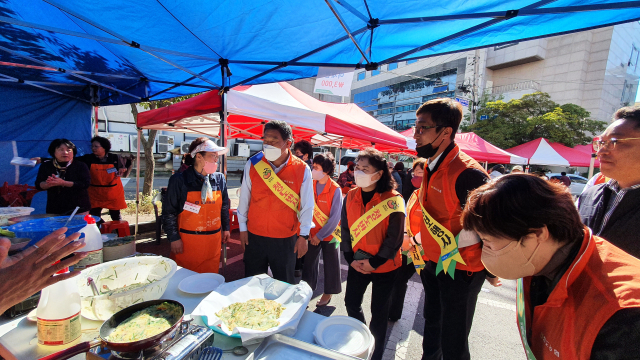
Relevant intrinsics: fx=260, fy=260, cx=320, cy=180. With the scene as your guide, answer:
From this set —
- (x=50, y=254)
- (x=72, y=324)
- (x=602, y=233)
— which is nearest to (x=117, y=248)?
(x=72, y=324)

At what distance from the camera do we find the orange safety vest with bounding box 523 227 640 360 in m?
0.75

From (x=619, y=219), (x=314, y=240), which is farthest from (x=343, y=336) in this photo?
(x=314, y=240)

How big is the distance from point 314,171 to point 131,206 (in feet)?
22.5

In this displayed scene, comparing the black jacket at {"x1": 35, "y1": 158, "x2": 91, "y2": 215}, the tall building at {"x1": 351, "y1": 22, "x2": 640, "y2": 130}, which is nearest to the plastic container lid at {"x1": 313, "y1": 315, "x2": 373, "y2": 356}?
the black jacket at {"x1": 35, "y1": 158, "x2": 91, "y2": 215}

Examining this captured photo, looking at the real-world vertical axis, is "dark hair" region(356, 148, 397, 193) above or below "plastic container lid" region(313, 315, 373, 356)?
above

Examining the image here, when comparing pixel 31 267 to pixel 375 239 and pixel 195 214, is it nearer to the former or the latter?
pixel 195 214

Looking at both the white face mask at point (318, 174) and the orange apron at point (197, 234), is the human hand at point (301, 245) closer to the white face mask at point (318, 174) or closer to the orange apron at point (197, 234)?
the orange apron at point (197, 234)

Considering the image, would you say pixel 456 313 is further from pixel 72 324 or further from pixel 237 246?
pixel 237 246

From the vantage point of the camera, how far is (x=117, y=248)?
6.42 ft

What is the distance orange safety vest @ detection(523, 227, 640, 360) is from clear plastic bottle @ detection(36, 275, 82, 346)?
1871 millimetres

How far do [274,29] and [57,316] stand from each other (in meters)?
2.64

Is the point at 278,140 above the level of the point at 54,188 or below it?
above

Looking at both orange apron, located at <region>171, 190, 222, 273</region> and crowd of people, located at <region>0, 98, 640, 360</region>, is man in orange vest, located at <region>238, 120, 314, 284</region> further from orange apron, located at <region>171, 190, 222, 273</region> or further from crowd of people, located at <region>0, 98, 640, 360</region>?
orange apron, located at <region>171, 190, 222, 273</region>

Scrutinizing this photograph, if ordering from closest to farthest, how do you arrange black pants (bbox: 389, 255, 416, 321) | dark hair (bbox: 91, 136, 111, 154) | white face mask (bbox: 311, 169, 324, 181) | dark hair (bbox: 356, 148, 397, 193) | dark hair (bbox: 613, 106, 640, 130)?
dark hair (bbox: 613, 106, 640, 130) < dark hair (bbox: 356, 148, 397, 193) < black pants (bbox: 389, 255, 416, 321) < white face mask (bbox: 311, 169, 324, 181) < dark hair (bbox: 91, 136, 111, 154)
